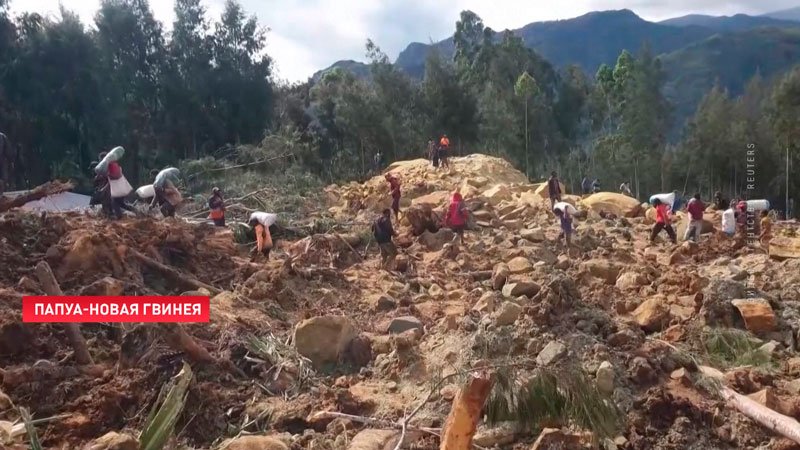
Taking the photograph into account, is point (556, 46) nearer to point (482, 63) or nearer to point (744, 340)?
point (482, 63)

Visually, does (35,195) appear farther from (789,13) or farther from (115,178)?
(789,13)

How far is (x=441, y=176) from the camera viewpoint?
15742 millimetres

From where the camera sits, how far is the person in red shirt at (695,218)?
393 inches

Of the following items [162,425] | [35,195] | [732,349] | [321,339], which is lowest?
[732,349]

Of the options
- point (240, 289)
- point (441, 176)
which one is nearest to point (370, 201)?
point (441, 176)

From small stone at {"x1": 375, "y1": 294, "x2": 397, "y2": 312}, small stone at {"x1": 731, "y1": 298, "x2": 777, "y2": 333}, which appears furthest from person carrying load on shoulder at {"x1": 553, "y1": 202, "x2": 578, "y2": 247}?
small stone at {"x1": 731, "y1": 298, "x2": 777, "y2": 333}

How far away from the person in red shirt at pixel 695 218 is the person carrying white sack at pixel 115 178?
7.78m

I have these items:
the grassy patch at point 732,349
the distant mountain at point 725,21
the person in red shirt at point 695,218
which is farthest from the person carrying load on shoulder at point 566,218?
the distant mountain at point 725,21

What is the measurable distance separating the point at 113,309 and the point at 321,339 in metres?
1.66

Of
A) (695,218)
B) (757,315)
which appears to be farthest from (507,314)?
(695,218)

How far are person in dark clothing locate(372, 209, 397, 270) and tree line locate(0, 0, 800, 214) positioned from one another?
8.58 m

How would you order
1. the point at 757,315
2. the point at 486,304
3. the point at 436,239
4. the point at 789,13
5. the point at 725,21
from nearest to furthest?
the point at 757,315 → the point at 486,304 → the point at 436,239 → the point at 725,21 → the point at 789,13

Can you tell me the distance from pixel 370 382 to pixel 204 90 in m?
19.5

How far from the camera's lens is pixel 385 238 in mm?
9000
